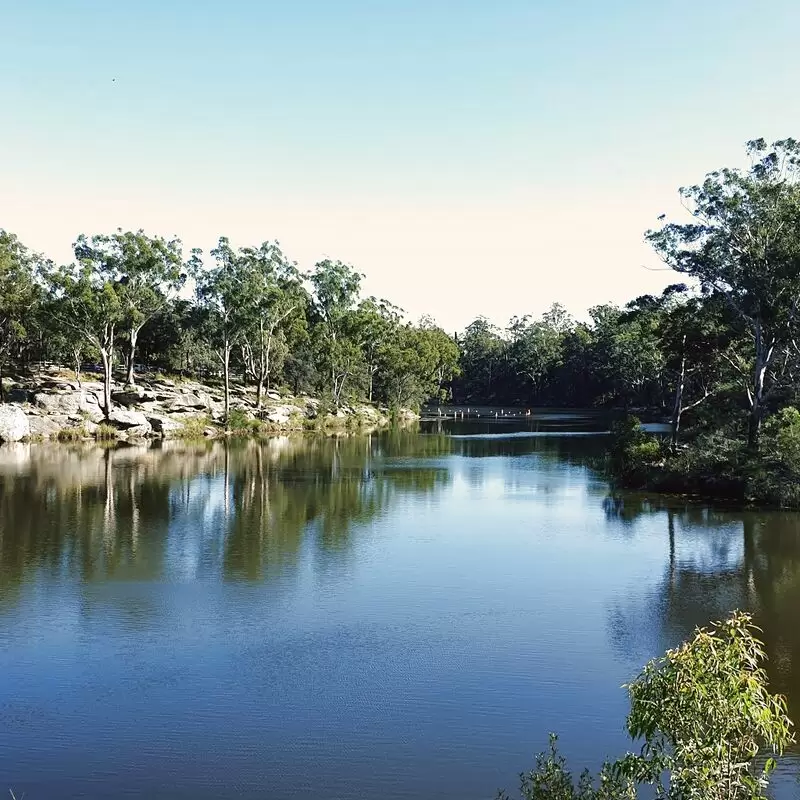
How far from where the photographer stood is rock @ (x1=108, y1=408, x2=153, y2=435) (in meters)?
63.3

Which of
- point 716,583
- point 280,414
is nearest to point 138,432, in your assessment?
point 280,414

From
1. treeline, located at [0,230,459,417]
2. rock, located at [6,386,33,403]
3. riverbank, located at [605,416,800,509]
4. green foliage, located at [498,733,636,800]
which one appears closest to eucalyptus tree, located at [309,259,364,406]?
treeline, located at [0,230,459,417]

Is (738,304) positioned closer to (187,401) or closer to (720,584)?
(720,584)

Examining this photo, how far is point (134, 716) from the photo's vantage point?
13.5m

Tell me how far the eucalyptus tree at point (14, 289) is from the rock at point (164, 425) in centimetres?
1210

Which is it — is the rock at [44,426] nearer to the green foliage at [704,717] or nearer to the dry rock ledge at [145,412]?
the dry rock ledge at [145,412]

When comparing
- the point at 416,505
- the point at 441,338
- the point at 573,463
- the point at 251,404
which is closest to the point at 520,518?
the point at 416,505

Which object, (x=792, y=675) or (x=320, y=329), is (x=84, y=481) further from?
(x=320, y=329)

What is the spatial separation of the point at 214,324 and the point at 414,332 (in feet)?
151

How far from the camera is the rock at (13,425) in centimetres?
5747

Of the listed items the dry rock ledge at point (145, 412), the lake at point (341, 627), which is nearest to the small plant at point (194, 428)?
the dry rock ledge at point (145, 412)

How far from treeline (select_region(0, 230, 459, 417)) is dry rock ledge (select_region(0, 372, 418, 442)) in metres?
1.93

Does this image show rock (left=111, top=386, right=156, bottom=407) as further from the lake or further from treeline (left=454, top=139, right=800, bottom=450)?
treeline (left=454, top=139, right=800, bottom=450)

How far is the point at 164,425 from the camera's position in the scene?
66.1 metres
